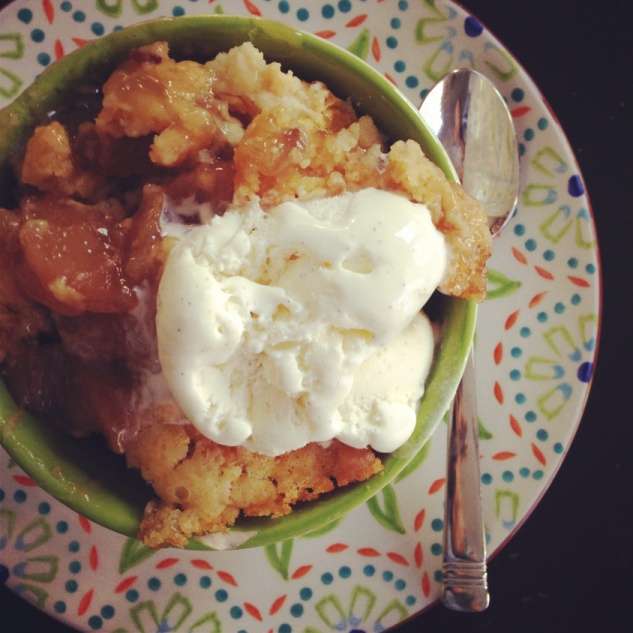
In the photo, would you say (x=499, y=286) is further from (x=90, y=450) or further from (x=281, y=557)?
(x=90, y=450)

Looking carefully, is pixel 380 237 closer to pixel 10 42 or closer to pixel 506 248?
pixel 506 248

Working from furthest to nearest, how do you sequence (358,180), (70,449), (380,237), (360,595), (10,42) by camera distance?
(360,595), (10,42), (70,449), (358,180), (380,237)

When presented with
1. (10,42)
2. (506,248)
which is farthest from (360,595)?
(10,42)

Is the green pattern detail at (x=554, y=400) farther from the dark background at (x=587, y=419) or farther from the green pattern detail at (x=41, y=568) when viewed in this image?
the green pattern detail at (x=41, y=568)

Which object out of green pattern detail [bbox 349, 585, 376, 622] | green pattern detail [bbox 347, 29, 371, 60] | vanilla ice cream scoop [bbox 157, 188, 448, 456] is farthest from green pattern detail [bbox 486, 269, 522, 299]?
green pattern detail [bbox 349, 585, 376, 622]

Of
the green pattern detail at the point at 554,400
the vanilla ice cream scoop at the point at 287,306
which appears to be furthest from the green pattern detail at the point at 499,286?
the vanilla ice cream scoop at the point at 287,306

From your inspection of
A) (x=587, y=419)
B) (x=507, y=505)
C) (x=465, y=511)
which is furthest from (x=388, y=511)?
(x=587, y=419)
